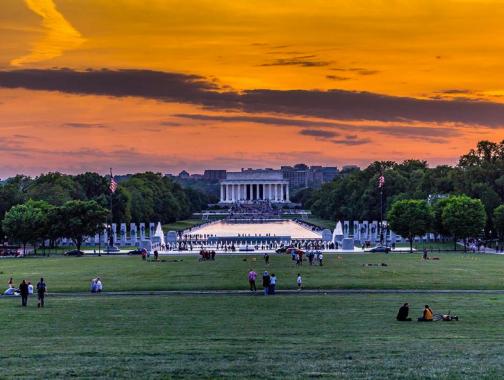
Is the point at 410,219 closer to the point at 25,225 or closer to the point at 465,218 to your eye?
the point at 465,218

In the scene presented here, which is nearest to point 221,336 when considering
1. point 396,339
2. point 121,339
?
point 121,339

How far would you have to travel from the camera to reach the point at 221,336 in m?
26.1

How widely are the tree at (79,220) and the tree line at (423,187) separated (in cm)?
3846

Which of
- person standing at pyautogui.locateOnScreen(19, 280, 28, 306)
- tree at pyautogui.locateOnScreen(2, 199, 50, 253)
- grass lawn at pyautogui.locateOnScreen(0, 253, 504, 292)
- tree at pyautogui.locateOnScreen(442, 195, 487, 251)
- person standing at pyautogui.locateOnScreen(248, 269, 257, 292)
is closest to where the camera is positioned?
person standing at pyautogui.locateOnScreen(19, 280, 28, 306)

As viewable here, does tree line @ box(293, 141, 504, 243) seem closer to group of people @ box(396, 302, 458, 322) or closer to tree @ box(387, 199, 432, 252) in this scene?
tree @ box(387, 199, 432, 252)

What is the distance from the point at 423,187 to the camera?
13775 cm

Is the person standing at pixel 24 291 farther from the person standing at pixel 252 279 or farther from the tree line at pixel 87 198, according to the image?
the tree line at pixel 87 198

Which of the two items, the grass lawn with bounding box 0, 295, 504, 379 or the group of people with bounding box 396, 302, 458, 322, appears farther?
the group of people with bounding box 396, 302, 458, 322

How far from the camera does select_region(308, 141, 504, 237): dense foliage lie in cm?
11019

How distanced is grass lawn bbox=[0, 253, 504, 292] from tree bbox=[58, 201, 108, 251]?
11804 mm

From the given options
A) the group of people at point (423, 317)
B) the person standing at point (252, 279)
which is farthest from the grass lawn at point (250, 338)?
the person standing at point (252, 279)

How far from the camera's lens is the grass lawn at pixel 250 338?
19.4 m

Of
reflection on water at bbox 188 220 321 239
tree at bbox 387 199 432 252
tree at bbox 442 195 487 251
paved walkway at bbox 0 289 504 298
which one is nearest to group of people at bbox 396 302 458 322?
paved walkway at bbox 0 289 504 298

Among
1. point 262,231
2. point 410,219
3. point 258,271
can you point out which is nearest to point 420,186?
point 262,231
